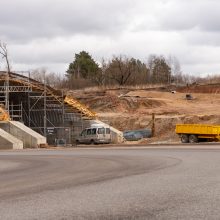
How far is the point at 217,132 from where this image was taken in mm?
51719

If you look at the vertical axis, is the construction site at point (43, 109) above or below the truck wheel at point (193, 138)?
above

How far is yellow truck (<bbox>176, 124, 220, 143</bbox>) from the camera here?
51828mm

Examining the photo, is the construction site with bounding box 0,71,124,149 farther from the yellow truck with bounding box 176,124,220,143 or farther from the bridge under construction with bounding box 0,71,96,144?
the yellow truck with bounding box 176,124,220,143

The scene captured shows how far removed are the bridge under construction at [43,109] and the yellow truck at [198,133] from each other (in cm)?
1589

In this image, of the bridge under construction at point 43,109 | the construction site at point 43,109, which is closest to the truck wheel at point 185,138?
the construction site at point 43,109

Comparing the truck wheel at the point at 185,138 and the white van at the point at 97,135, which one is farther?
the white van at the point at 97,135

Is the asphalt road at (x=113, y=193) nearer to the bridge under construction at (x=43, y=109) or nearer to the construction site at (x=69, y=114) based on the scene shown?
the construction site at (x=69, y=114)

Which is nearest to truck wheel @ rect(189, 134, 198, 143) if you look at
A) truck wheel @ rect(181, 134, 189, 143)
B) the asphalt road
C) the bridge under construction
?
truck wheel @ rect(181, 134, 189, 143)

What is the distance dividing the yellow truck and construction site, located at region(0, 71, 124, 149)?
588 inches

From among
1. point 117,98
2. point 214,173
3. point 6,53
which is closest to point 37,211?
point 214,173

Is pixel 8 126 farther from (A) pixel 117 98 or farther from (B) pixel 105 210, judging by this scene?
(B) pixel 105 210

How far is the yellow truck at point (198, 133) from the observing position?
51828mm

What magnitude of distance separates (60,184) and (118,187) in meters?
2.15

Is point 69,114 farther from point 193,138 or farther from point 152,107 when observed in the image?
point 193,138
